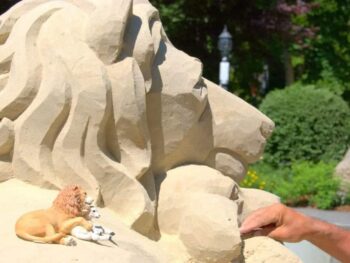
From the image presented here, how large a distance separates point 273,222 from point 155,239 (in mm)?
434

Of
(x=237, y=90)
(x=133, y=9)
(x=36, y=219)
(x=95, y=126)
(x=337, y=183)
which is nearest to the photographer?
(x=36, y=219)

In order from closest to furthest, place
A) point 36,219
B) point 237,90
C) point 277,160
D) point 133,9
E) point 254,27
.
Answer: point 36,219
point 133,9
point 277,160
point 254,27
point 237,90

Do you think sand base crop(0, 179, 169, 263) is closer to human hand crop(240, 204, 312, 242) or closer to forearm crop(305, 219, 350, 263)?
human hand crop(240, 204, 312, 242)

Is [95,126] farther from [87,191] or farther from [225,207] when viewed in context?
[225,207]

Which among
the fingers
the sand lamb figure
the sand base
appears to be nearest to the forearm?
the fingers

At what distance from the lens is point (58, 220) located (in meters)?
2.03

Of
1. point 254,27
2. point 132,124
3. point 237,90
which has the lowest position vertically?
point 237,90

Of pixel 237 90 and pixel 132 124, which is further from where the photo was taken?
pixel 237 90

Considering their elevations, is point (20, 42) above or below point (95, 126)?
above

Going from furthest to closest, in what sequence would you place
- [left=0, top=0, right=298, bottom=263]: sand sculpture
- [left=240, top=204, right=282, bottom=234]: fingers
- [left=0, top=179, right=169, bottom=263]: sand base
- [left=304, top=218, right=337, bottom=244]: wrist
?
1. [left=304, top=218, right=337, bottom=244]: wrist
2. [left=240, top=204, right=282, bottom=234]: fingers
3. [left=0, top=0, right=298, bottom=263]: sand sculpture
4. [left=0, top=179, right=169, bottom=263]: sand base

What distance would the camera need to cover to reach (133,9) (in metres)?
2.51

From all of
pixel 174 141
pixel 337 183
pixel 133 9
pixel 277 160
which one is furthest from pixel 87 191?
pixel 277 160

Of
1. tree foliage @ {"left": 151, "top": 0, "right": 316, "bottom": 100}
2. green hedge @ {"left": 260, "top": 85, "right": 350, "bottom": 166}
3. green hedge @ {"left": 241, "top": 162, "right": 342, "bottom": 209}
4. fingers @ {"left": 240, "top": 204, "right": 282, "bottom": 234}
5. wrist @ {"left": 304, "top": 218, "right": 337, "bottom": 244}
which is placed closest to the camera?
fingers @ {"left": 240, "top": 204, "right": 282, "bottom": 234}

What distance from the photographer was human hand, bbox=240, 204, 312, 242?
99.4 inches
